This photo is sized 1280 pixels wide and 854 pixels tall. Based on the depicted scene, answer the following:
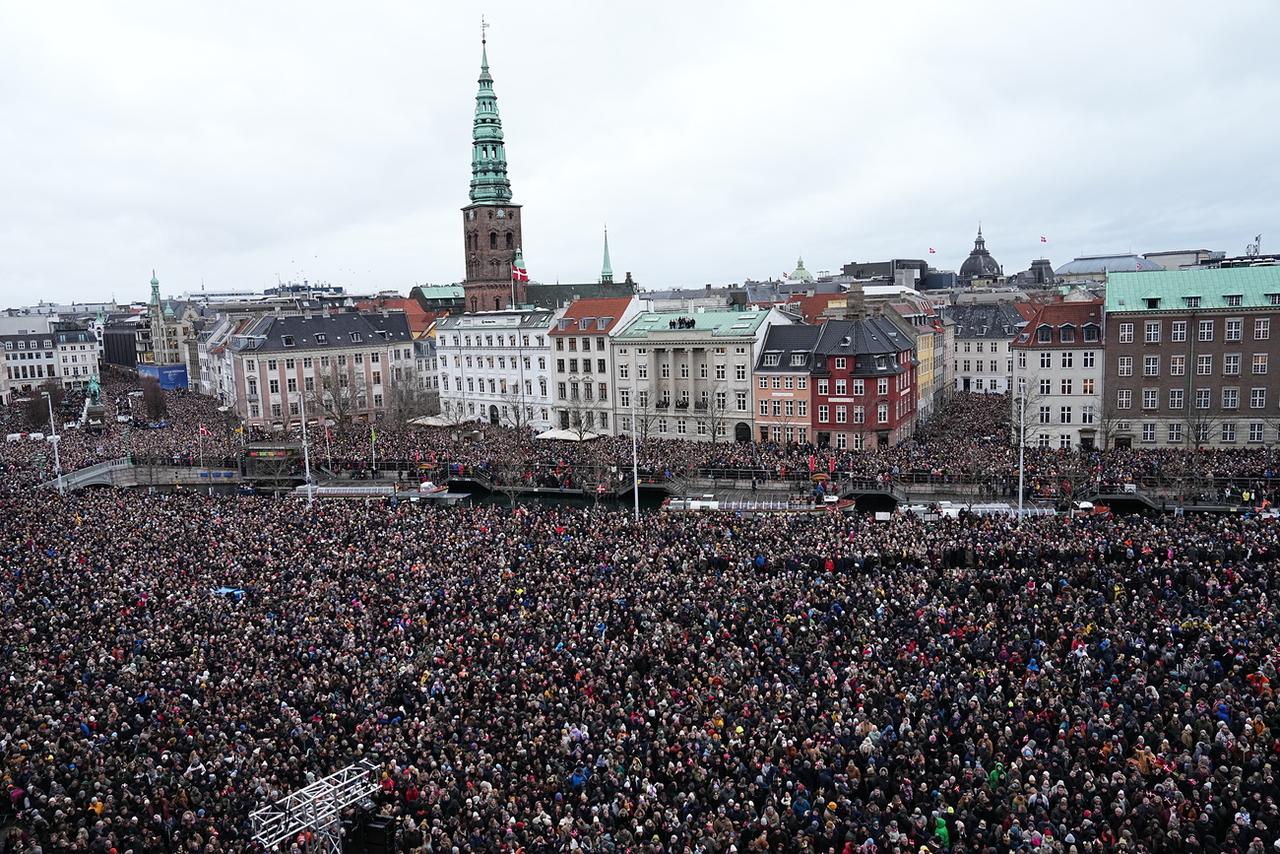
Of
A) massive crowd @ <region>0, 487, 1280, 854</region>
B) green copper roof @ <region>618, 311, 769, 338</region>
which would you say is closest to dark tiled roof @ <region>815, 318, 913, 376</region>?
green copper roof @ <region>618, 311, 769, 338</region>

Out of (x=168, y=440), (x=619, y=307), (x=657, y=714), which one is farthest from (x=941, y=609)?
(x=168, y=440)

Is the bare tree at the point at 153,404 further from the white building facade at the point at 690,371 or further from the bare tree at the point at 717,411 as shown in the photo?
the bare tree at the point at 717,411

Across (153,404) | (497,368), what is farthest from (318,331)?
(153,404)

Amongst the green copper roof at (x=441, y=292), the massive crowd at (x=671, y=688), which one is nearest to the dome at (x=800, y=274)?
the green copper roof at (x=441, y=292)

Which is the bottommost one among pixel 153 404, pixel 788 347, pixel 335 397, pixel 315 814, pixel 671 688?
pixel 671 688

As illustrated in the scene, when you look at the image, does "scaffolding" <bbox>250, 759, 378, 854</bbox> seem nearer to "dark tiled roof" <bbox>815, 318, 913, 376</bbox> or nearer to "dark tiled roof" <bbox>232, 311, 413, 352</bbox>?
"dark tiled roof" <bbox>815, 318, 913, 376</bbox>

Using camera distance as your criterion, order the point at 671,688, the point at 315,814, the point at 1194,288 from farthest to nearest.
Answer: the point at 1194,288 < the point at 671,688 < the point at 315,814

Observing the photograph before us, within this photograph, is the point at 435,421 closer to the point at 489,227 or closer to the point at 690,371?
the point at 690,371
